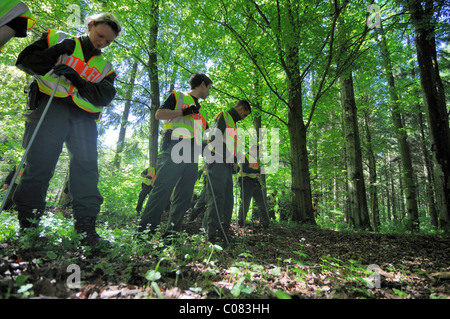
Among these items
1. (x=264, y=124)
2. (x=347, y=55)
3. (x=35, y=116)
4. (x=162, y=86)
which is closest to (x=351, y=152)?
(x=347, y=55)

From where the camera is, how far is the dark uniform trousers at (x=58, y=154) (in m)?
1.99

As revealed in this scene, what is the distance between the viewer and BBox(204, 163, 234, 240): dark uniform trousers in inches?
126

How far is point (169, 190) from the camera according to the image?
2.97 metres

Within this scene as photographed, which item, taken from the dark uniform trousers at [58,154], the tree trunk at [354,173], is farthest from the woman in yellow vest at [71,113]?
the tree trunk at [354,173]

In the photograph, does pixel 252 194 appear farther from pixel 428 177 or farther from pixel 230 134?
pixel 428 177

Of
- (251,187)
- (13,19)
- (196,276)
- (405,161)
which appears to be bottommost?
(196,276)

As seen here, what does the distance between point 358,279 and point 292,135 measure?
183 inches

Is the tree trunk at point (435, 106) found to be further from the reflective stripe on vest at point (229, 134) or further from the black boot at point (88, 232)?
the black boot at point (88, 232)

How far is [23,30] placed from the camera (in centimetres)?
176

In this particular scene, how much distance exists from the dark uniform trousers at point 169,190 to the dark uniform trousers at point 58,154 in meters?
0.72

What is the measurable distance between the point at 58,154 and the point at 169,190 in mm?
1299

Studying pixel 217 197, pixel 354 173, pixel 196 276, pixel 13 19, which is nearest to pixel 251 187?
pixel 217 197

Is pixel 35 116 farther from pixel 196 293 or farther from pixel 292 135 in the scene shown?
pixel 292 135

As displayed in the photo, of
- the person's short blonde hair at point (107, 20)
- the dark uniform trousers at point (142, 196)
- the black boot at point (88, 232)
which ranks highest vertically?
the person's short blonde hair at point (107, 20)
